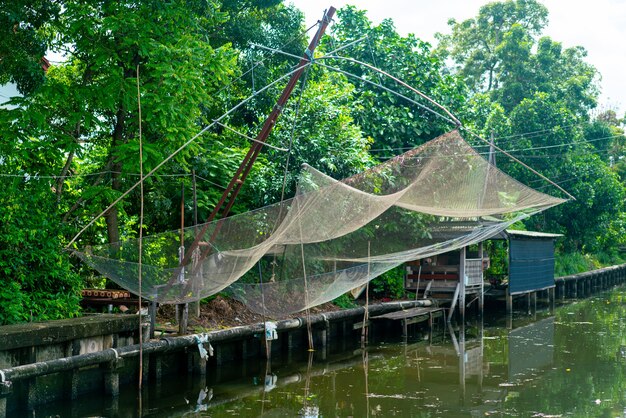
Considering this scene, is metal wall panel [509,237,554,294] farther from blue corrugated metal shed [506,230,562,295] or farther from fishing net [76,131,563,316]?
fishing net [76,131,563,316]

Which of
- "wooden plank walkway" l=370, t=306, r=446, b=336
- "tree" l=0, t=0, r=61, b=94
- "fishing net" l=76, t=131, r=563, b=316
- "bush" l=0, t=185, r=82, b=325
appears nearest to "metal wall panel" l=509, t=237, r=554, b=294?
"wooden plank walkway" l=370, t=306, r=446, b=336

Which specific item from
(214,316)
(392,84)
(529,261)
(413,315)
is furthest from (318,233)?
(529,261)

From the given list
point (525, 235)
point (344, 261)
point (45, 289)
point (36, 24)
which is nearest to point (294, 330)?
point (344, 261)

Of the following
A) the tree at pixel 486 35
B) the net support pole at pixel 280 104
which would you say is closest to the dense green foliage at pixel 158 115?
the net support pole at pixel 280 104

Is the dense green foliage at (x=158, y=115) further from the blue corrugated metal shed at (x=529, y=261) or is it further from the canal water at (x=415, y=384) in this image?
the blue corrugated metal shed at (x=529, y=261)

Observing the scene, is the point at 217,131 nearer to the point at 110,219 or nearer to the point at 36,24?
the point at 110,219

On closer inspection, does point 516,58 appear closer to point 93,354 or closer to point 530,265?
point 530,265

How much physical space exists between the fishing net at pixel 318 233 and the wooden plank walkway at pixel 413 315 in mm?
2939

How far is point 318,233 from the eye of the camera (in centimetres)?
890

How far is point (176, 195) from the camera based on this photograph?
425 inches

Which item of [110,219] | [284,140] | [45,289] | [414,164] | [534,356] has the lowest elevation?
[534,356]

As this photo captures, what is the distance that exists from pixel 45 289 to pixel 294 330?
3.97 meters

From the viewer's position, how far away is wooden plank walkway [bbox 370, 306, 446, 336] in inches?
502

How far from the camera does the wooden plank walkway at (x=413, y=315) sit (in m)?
12.8
